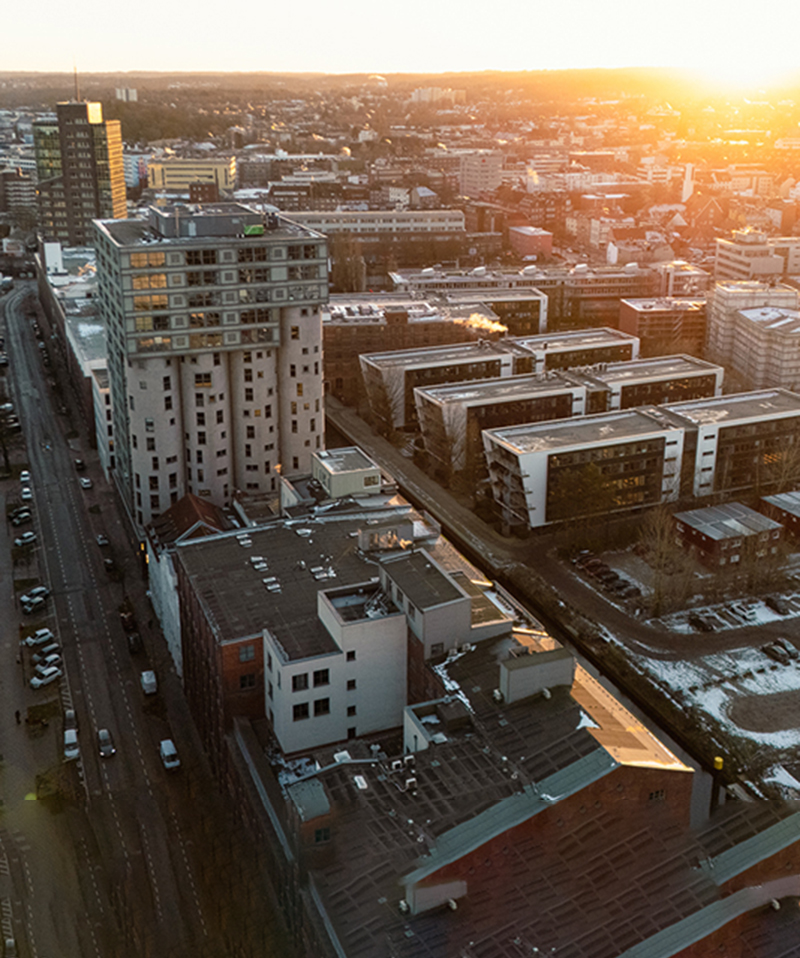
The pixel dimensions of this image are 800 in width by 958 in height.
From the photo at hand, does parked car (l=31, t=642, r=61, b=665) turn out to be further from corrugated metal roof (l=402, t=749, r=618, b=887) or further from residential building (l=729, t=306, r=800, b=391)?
residential building (l=729, t=306, r=800, b=391)

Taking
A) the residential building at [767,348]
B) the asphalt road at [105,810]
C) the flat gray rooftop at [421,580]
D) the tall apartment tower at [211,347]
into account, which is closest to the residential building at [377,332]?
the residential building at [767,348]

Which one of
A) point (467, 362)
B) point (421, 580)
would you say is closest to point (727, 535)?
point (421, 580)

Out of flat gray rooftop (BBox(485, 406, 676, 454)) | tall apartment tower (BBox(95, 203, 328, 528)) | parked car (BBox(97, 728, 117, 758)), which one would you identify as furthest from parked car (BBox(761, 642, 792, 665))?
parked car (BBox(97, 728, 117, 758))

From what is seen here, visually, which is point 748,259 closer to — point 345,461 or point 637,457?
point 637,457

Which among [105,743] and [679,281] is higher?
[679,281]

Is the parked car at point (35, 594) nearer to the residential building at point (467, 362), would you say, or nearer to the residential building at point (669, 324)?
the residential building at point (467, 362)

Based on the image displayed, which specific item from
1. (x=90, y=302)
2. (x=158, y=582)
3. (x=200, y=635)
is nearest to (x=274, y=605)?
(x=200, y=635)

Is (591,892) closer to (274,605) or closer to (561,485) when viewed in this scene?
(274,605)
